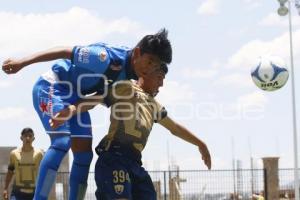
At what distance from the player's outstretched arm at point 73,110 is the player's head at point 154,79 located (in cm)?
40

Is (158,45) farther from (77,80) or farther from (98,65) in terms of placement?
(77,80)

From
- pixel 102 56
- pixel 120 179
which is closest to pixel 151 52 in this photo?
pixel 102 56

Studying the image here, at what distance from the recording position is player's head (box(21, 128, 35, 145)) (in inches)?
368

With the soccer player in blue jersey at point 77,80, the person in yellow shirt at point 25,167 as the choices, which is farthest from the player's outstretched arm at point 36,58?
the person in yellow shirt at point 25,167

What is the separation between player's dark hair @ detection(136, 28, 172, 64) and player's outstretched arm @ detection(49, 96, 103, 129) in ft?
1.67

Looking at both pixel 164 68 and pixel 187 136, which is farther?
pixel 187 136

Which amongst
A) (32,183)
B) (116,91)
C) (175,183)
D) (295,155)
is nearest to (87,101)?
(116,91)

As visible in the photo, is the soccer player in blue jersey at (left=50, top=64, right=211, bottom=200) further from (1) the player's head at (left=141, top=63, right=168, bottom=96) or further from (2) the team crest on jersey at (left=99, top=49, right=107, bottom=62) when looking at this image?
(2) the team crest on jersey at (left=99, top=49, right=107, bottom=62)

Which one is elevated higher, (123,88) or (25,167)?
(123,88)

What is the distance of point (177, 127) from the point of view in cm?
596

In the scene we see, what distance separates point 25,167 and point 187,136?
12.4 ft

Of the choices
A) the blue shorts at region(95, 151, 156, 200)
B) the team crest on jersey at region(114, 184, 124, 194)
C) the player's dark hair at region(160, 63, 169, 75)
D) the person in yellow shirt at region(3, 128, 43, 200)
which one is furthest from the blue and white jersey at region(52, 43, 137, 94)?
the person in yellow shirt at region(3, 128, 43, 200)

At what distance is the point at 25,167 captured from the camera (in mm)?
9211

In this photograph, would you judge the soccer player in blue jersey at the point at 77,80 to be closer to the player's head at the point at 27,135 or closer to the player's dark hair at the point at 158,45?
the player's dark hair at the point at 158,45
